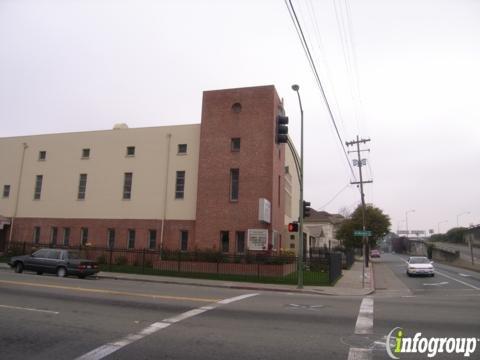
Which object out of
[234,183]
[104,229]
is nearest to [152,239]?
[104,229]

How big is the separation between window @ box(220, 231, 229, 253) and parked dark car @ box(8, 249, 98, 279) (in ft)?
28.5

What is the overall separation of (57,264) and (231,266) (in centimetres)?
936

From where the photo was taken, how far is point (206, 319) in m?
10.2

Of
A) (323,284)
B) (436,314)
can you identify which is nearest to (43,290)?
(436,314)

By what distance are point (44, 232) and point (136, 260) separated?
10975mm

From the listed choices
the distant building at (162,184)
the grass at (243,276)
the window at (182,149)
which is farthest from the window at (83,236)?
the window at (182,149)

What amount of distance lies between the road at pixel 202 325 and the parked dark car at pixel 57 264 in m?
7.50

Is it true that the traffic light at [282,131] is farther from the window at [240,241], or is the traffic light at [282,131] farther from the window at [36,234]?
the window at [36,234]

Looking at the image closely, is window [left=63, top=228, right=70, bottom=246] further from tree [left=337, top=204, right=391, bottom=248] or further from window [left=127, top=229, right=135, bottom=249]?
tree [left=337, top=204, right=391, bottom=248]

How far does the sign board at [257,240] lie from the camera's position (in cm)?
2694

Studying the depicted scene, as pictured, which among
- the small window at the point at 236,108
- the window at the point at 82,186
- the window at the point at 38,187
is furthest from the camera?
the window at the point at 38,187

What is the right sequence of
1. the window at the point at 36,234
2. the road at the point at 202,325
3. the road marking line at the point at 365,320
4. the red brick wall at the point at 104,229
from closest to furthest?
1. the road at the point at 202,325
2. the road marking line at the point at 365,320
3. the red brick wall at the point at 104,229
4. the window at the point at 36,234

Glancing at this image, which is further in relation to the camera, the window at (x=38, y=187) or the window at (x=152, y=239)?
the window at (x=38, y=187)

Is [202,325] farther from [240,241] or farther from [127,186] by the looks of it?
[127,186]
